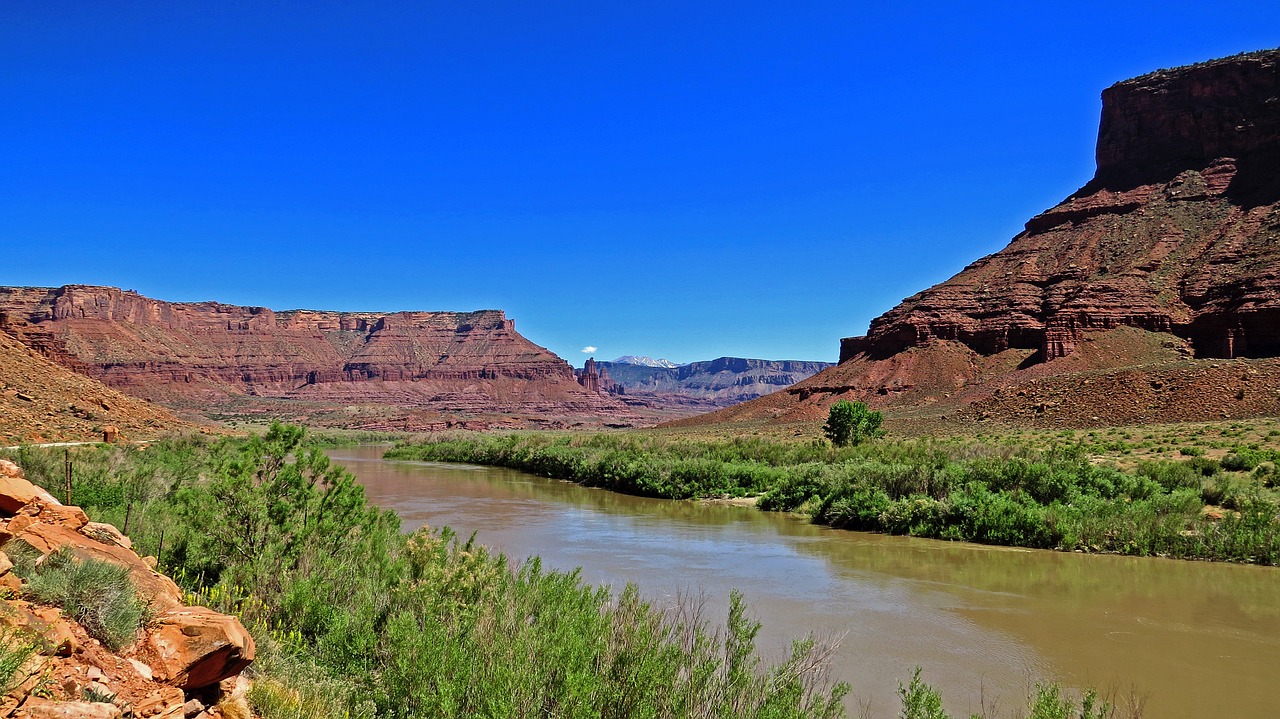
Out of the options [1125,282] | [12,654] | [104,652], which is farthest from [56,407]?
[1125,282]

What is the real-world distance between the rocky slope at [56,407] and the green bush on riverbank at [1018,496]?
66.8 feet

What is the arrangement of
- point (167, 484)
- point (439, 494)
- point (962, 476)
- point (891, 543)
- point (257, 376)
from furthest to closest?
1. point (257, 376)
2. point (439, 494)
3. point (962, 476)
4. point (891, 543)
5. point (167, 484)

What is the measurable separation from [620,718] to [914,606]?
8.91 meters

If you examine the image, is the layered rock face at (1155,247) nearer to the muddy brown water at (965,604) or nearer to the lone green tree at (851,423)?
the lone green tree at (851,423)

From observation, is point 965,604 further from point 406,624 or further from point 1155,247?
point 1155,247

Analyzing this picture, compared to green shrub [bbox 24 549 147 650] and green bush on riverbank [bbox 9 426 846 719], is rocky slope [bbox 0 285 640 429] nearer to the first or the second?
green bush on riverbank [bbox 9 426 846 719]

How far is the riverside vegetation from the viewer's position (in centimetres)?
539

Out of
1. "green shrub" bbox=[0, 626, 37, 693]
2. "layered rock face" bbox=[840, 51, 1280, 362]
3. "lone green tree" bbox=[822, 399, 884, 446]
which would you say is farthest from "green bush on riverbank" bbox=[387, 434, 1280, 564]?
"layered rock face" bbox=[840, 51, 1280, 362]

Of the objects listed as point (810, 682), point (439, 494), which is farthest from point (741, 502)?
point (810, 682)

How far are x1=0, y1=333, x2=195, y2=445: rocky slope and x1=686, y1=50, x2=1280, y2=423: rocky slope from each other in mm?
47517

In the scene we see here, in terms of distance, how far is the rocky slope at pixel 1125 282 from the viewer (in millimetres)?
59719

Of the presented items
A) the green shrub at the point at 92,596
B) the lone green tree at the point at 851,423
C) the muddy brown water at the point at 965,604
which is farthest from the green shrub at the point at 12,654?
the lone green tree at the point at 851,423

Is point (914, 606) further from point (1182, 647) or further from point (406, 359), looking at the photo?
point (406, 359)

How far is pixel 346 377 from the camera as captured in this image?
568ft
